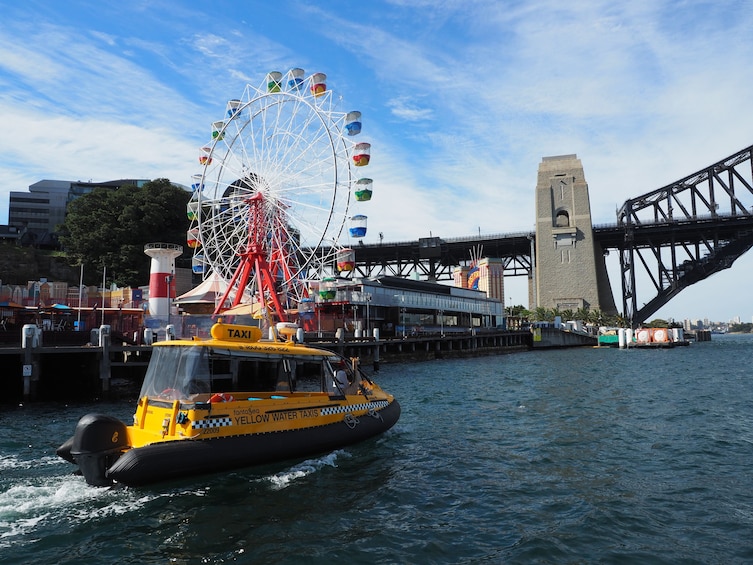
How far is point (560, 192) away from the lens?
108188mm

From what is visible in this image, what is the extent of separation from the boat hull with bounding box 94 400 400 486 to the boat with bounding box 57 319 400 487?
0.02 m

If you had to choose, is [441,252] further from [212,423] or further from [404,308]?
[212,423]

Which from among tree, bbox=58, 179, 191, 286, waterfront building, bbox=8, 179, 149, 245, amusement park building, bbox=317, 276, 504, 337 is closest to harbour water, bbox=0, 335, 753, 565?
amusement park building, bbox=317, 276, 504, 337

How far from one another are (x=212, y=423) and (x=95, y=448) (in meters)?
2.36

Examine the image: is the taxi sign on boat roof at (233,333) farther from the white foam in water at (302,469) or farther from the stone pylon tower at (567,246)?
the stone pylon tower at (567,246)

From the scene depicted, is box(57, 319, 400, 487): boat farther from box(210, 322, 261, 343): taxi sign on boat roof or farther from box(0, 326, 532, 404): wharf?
box(0, 326, 532, 404): wharf

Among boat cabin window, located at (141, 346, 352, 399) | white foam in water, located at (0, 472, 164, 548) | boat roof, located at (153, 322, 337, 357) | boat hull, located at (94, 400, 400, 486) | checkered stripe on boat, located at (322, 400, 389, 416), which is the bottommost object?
white foam in water, located at (0, 472, 164, 548)

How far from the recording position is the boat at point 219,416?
1130 cm

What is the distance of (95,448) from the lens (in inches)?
443

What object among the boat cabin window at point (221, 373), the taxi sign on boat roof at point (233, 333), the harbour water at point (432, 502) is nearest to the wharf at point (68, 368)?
the harbour water at point (432, 502)

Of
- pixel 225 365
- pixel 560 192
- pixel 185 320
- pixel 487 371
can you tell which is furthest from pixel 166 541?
pixel 560 192

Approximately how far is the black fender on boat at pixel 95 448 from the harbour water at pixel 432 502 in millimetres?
382

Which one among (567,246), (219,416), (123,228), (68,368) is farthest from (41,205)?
(219,416)

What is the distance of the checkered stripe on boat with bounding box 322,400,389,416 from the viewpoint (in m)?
15.1
